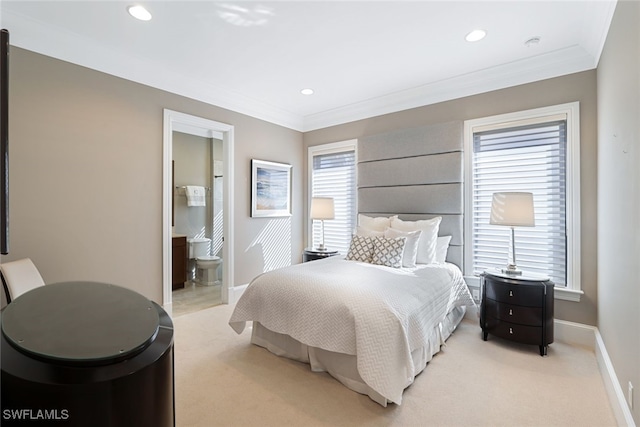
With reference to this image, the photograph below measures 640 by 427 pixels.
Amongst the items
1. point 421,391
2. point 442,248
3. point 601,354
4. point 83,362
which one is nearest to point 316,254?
point 442,248

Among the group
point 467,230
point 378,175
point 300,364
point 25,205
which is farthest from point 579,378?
point 25,205

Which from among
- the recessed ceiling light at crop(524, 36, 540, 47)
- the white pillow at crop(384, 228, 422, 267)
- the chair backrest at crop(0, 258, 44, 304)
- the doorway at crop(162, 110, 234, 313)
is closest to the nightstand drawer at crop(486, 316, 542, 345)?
the white pillow at crop(384, 228, 422, 267)

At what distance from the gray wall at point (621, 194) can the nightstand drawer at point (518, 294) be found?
445 millimetres

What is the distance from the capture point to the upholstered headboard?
11.9 ft

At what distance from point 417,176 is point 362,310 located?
2362mm

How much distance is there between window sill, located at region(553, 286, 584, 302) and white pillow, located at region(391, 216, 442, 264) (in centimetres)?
117

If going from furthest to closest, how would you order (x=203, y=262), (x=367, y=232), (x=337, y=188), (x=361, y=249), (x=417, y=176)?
(x=203, y=262) < (x=337, y=188) < (x=417, y=176) < (x=367, y=232) < (x=361, y=249)

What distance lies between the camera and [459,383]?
2.28m

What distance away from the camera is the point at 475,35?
2715 mm

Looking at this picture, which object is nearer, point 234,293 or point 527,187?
point 527,187

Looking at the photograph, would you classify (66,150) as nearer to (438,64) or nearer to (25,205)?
(25,205)

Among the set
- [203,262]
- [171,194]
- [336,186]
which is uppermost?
[336,186]

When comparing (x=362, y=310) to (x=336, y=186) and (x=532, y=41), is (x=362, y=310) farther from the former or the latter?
(x=336, y=186)

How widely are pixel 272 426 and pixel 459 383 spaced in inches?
54.5
